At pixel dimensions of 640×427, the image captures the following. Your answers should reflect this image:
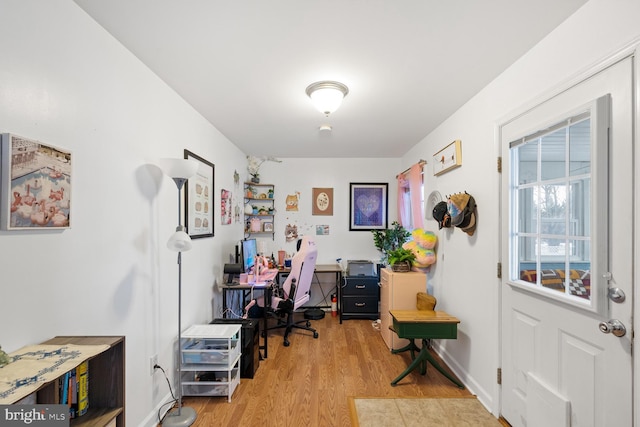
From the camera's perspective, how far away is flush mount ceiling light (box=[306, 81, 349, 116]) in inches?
81.2

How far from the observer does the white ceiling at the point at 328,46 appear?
1333 mm

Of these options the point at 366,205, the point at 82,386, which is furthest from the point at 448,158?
the point at 82,386

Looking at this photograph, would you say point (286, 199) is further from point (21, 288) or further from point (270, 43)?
point (21, 288)

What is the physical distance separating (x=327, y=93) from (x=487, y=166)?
134 centimetres

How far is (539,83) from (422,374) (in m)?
2.44

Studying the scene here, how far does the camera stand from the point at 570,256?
1.44 m

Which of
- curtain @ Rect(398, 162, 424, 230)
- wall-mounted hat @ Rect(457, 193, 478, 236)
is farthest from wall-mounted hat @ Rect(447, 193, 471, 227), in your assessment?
curtain @ Rect(398, 162, 424, 230)

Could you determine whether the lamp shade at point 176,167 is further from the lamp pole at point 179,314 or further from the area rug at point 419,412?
the area rug at point 419,412

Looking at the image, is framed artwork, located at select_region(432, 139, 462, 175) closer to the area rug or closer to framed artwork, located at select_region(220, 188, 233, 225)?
the area rug

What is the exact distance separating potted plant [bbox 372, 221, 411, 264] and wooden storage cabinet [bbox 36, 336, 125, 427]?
10.8ft

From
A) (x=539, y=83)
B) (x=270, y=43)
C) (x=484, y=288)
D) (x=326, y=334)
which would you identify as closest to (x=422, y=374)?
(x=484, y=288)

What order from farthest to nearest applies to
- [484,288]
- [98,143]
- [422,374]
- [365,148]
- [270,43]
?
1. [365,148]
2. [422,374]
3. [484,288]
4. [270,43]
5. [98,143]

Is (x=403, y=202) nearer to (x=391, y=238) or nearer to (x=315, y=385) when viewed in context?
(x=391, y=238)

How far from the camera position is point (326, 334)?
354 cm
